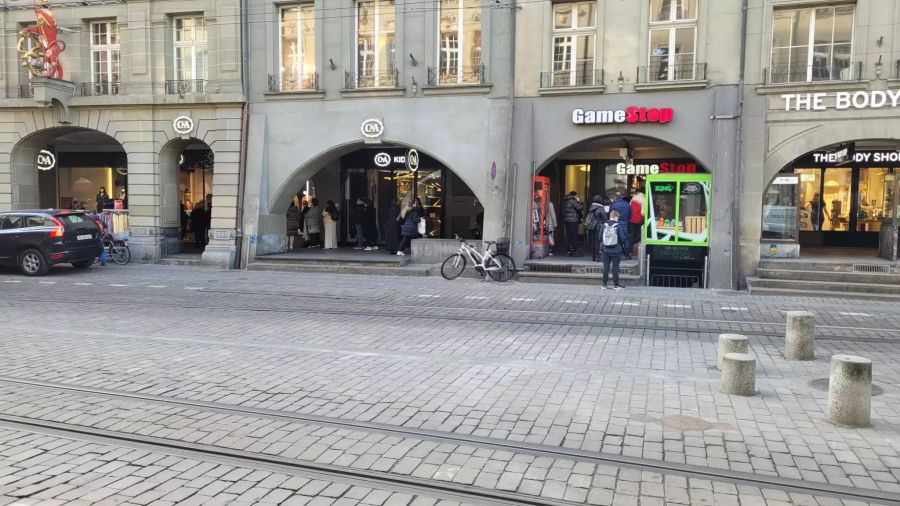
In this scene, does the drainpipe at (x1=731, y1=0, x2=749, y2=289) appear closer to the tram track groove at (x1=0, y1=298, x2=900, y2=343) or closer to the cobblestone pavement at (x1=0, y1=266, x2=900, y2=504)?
the cobblestone pavement at (x1=0, y1=266, x2=900, y2=504)

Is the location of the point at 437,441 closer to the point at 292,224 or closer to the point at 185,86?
the point at 292,224

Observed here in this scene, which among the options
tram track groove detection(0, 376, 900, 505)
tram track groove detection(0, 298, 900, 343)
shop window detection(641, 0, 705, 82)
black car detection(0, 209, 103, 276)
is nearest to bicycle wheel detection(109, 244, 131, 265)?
black car detection(0, 209, 103, 276)

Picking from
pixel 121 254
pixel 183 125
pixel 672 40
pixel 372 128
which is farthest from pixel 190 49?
pixel 672 40

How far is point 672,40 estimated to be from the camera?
1695 cm

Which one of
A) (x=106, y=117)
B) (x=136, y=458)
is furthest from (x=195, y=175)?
(x=136, y=458)

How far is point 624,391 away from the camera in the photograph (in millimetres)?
6816

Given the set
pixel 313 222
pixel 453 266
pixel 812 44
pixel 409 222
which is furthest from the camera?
pixel 313 222

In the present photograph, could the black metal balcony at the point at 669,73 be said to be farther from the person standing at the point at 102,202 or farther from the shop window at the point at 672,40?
the person standing at the point at 102,202

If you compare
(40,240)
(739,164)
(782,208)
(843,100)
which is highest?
(843,100)

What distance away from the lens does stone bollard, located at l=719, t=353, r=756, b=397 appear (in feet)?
21.7

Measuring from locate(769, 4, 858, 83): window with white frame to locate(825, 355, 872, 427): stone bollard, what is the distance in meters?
12.2

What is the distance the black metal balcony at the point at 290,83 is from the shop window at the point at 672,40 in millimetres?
9426

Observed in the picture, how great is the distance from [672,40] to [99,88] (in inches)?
677

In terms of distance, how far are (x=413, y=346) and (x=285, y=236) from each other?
1349 centimetres
